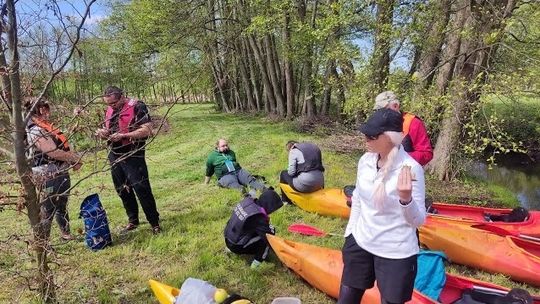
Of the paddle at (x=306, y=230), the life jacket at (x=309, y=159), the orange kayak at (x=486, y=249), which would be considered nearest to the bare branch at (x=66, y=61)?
the paddle at (x=306, y=230)

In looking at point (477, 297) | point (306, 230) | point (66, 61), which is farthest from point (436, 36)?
point (66, 61)

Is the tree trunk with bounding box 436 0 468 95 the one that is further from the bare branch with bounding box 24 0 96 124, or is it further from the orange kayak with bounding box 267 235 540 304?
the bare branch with bounding box 24 0 96 124

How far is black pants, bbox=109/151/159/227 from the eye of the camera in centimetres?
507

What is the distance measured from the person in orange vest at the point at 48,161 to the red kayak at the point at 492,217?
438 cm

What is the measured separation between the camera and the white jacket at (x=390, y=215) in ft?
8.37

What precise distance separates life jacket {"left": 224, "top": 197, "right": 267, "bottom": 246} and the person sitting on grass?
3.15 meters

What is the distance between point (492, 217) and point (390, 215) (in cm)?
416

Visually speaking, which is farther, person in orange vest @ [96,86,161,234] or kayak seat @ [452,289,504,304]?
person in orange vest @ [96,86,161,234]

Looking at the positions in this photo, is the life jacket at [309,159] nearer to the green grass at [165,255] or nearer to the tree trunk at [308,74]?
the green grass at [165,255]

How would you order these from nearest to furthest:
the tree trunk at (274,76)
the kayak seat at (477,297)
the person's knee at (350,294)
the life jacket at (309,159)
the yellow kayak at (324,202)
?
the person's knee at (350,294), the kayak seat at (477,297), the yellow kayak at (324,202), the life jacket at (309,159), the tree trunk at (274,76)

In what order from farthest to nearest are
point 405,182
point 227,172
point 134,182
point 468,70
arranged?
point 468,70 < point 227,172 < point 134,182 < point 405,182

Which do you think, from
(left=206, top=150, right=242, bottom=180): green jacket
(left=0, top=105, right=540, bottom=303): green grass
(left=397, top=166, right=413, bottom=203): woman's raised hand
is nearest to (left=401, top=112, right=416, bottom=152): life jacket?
(left=0, top=105, right=540, bottom=303): green grass

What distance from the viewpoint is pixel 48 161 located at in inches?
185

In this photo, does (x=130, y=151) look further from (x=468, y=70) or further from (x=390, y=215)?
(x=468, y=70)
